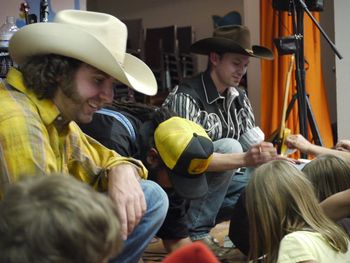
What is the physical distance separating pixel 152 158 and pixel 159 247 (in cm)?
53

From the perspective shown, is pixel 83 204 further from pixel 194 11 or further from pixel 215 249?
pixel 194 11

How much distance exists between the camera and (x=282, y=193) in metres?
1.70

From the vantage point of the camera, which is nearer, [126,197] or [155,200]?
[126,197]

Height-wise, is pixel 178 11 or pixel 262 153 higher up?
pixel 178 11

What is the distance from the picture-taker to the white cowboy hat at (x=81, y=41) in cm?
146

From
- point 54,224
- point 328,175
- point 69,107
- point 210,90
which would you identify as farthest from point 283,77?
point 54,224

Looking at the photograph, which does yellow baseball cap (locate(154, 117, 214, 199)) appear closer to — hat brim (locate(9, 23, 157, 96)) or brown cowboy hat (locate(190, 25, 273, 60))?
hat brim (locate(9, 23, 157, 96))

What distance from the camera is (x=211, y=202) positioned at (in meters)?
2.45

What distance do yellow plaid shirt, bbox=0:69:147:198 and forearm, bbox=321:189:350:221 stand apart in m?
0.51

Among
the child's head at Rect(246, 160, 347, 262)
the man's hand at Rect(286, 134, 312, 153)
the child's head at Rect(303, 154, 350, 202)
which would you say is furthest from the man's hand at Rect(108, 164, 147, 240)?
the man's hand at Rect(286, 134, 312, 153)

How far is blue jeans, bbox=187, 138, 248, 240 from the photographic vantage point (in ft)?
7.94

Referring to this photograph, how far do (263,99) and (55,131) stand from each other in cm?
293

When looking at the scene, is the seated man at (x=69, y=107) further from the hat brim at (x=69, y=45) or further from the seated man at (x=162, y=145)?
the seated man at (x=162, y=145)

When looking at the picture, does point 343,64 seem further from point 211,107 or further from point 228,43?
point 211,107
